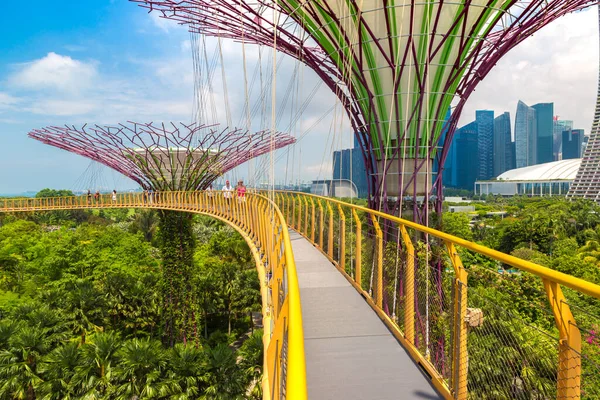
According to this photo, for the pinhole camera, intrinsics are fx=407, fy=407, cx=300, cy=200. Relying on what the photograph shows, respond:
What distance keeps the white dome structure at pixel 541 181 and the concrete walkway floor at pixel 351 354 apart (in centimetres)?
12252

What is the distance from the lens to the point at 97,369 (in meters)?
14.3

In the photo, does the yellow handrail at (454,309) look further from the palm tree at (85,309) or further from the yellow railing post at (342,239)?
the palm tree at (85,309)

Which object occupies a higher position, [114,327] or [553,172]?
[553,172]

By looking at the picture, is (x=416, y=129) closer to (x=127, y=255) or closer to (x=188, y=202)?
(x=188, y=202)

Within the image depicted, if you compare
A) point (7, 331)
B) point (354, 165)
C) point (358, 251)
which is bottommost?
point (7, 331)

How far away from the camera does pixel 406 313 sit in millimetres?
4117

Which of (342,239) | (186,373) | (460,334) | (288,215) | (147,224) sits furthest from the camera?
(147,224)

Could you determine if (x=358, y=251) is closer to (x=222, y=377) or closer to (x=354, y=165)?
(x=222, y=377)

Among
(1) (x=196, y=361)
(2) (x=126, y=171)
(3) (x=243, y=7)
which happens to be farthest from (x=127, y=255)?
(3) (x=243, y=7)

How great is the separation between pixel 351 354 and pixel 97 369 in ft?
44.7

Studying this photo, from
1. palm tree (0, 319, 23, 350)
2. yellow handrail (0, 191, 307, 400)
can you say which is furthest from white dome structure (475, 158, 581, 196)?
palm tree (0, 319, 23, 350)

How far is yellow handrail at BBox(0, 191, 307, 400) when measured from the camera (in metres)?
1.47

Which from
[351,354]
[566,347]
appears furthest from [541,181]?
[566,347]

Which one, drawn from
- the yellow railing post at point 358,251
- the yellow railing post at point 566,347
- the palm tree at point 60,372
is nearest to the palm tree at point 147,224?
the palm tree at point 60,372
